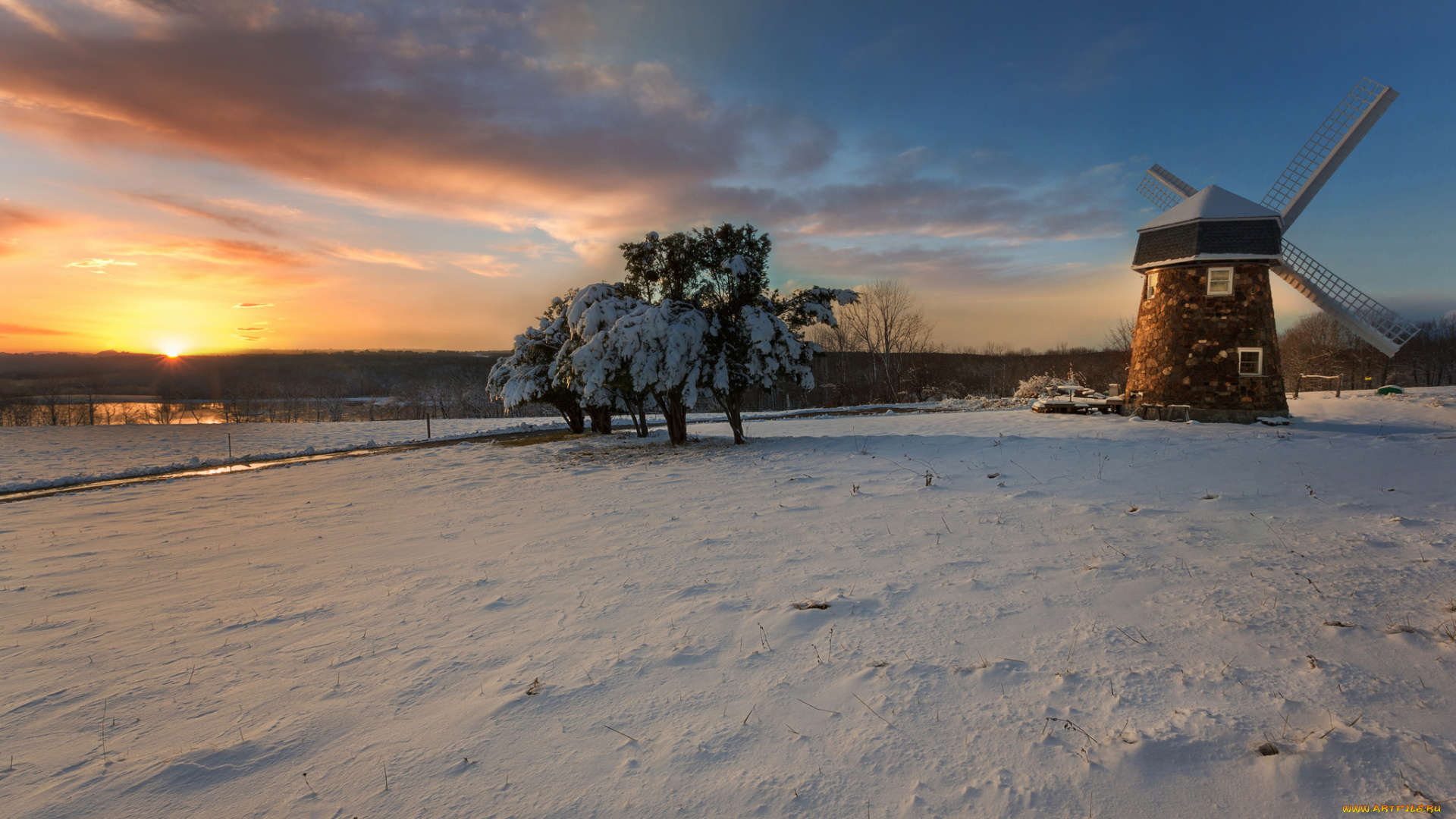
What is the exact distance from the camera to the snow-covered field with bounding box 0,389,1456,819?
3.02 metres

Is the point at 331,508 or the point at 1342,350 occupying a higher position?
the point at 1342,350

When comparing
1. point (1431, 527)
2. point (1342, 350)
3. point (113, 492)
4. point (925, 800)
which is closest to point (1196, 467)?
point (1431, 527)

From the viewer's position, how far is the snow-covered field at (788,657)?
302 cm

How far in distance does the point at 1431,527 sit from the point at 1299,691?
517 centimetres

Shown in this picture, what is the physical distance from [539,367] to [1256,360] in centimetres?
2529

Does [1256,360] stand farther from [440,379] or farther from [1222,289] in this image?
[440,379]

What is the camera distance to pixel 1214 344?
57.1 feet

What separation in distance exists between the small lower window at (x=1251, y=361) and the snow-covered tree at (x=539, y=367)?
74.3 feet

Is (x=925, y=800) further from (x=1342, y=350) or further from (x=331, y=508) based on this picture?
(x=1342, y=350)

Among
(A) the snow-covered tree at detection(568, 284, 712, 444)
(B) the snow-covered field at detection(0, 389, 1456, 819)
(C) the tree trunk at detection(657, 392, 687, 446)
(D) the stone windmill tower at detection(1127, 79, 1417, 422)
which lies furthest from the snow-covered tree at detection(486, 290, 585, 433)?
(D) the stone windmill tower at detection(1127, 79, 1417, 422)

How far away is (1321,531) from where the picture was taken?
6199mm

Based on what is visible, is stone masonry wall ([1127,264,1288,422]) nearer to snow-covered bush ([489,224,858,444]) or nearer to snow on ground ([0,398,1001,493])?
snow-covered bush ([489,224,858,444])

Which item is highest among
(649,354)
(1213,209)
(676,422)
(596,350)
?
(1213,209)

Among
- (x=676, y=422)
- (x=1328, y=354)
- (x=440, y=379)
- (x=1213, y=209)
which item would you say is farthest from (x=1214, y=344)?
(x=440, y=379)
